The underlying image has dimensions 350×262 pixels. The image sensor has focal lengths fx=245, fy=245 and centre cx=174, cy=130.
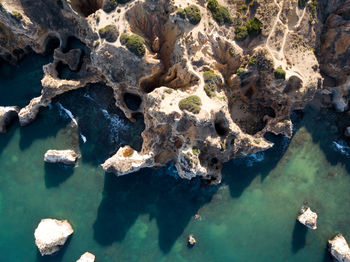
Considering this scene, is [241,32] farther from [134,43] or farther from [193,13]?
[134,43]

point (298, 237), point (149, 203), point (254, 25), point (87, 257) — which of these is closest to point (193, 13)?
point (254, 25)

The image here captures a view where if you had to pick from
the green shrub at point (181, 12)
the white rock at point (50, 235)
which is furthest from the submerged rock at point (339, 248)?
the white rock at point (50, 235)

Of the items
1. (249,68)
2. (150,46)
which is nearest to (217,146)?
(249,68)

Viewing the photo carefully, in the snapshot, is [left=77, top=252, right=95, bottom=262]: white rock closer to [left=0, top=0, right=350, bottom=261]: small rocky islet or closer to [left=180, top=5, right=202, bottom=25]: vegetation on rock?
[left=0, top=0, right=350, bottom=261]: small rocky islet

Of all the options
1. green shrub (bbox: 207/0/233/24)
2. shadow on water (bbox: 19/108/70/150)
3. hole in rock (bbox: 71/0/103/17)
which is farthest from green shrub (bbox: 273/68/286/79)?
shadow on water (bbox: 19/108/70/150)

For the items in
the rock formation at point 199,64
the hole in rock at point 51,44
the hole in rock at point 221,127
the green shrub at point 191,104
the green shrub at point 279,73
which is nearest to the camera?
the green shrub at point 191,104

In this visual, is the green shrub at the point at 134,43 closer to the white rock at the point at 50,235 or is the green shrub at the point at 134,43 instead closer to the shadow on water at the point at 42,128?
the shadow on water at the point at 42,128
